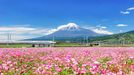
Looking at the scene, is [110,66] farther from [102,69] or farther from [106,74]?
[106,74]

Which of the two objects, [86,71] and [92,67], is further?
[92,67]

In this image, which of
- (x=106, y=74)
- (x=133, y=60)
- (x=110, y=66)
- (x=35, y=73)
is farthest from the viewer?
(x=133, y=60)

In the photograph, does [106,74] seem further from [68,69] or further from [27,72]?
[27,72]

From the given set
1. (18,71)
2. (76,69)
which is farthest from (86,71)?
(18,71)

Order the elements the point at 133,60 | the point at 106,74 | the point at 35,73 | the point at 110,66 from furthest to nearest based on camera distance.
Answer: the point at 133,60 < the point at 110,66 < the point at 35,73 < the point at 106,74

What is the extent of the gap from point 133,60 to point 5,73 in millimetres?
4876

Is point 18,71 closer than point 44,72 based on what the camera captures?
No

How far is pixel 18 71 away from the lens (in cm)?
713

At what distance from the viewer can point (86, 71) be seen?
6.79m

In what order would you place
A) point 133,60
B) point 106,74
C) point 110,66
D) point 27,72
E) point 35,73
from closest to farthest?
point 106,74 → point 35,73 → point 27,72 → point 110,66 → point 133,60

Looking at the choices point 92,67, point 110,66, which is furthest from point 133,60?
point 92,67

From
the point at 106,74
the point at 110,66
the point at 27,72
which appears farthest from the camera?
the point at 110,66

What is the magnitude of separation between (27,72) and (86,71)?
1.19 meters

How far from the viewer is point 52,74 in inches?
259
